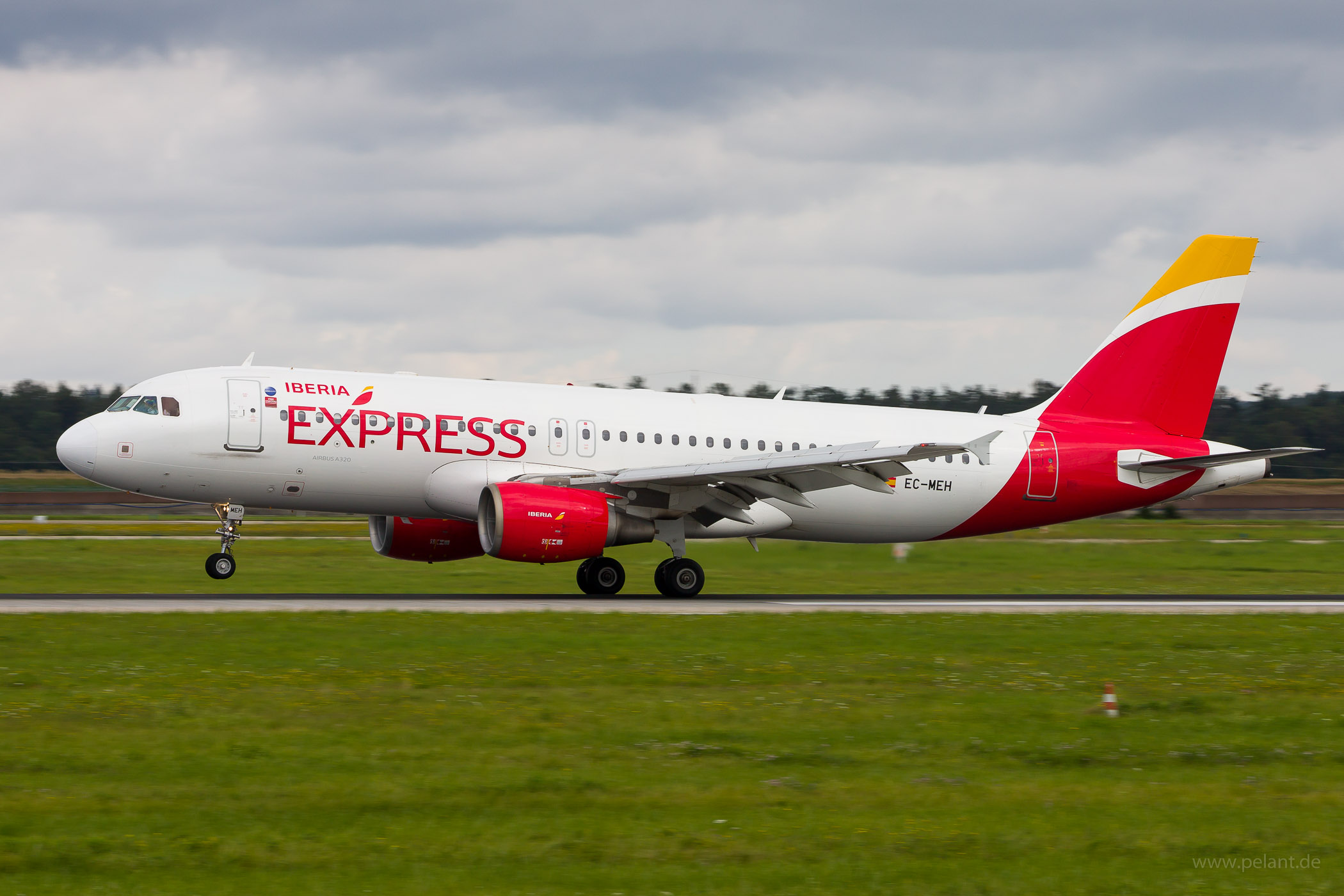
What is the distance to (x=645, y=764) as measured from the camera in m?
10.8

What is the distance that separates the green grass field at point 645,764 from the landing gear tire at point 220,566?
198 inches

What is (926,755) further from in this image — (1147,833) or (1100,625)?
(1100,625)

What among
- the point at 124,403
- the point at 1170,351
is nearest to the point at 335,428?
the point at 124,403

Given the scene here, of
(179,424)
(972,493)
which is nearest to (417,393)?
(179,424)

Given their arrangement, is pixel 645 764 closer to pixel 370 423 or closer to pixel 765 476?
pixel 765 476

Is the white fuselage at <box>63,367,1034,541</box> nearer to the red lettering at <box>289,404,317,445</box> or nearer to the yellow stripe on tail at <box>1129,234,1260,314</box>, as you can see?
the red lettering at <box>289,404,317,445</box>

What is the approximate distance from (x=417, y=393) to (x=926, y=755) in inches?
605

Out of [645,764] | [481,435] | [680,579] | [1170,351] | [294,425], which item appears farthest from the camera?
[1170,351]

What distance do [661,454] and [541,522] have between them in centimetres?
432

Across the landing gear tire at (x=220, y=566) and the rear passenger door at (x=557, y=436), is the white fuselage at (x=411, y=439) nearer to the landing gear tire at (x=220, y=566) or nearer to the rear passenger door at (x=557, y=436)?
the rear passenger door at (x=557, y=436)

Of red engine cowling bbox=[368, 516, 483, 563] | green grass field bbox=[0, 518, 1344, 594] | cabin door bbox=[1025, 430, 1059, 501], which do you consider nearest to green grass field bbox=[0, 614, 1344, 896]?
red engine cowling bbox=[368, 516, 483, 563]

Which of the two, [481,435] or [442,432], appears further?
[481,435]

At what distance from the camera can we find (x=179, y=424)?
23.5 m

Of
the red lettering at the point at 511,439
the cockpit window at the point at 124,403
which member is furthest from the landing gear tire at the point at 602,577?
the cockpit window at the point at 124,403
